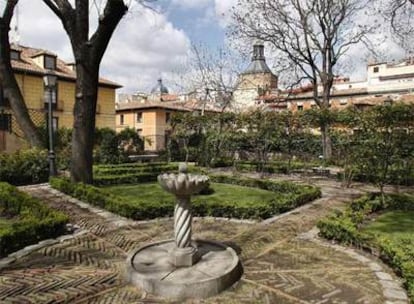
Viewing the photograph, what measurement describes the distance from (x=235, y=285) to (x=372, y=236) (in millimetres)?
2663

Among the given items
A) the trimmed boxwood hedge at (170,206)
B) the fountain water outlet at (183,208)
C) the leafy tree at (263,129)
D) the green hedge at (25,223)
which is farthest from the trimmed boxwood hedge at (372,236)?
the leafy tree at (263,129)

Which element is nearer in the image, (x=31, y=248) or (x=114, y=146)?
(x=31, y=248)

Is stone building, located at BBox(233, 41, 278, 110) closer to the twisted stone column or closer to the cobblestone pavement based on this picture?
Result: the cobblestone pavement

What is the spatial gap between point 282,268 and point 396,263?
60.5 inches

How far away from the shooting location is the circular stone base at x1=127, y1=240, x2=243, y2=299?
4.41 metres

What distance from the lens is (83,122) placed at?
11.0 metres

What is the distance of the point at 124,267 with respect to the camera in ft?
17.3

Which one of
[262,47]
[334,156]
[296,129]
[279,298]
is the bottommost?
[279,298]

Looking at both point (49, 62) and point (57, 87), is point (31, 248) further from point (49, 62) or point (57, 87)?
point (49, 62)

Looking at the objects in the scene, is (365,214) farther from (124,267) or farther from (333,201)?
(124,267)

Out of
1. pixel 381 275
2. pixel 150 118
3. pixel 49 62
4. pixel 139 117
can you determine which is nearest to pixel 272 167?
pixel 381 275

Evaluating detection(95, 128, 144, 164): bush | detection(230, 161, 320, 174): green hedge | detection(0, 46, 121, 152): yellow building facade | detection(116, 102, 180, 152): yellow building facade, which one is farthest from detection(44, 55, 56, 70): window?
detection(230, 161, 320, 174): green hedge

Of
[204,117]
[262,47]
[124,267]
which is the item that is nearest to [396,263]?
[124,267]

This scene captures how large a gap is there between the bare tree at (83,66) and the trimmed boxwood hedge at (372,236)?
23.5 feet
